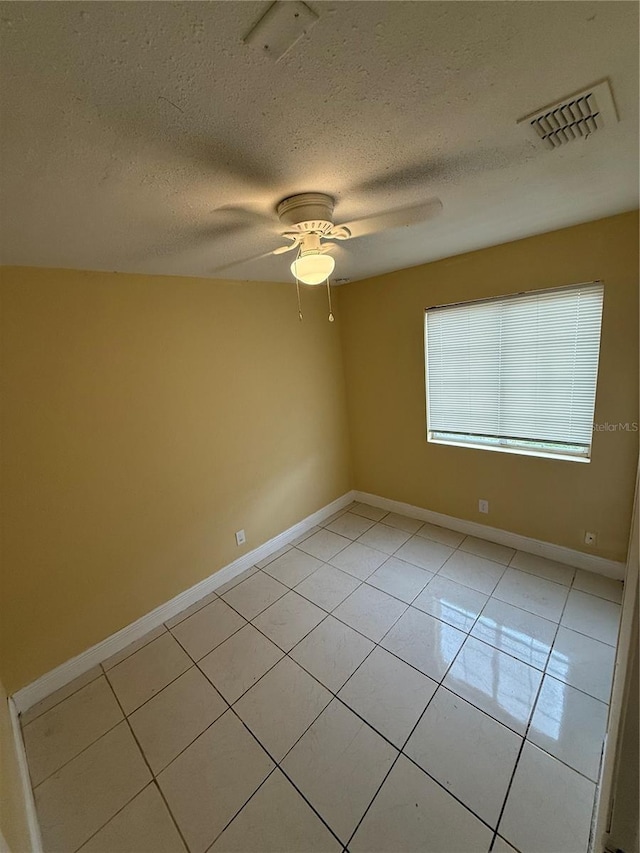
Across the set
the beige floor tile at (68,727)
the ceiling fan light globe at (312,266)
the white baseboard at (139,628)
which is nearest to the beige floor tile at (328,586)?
the white baseboard at (139,628)

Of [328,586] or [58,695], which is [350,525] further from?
[58,695]

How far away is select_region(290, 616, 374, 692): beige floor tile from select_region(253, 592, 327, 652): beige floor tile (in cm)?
6

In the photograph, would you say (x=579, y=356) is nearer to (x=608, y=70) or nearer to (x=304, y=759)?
(x=608, y=70)

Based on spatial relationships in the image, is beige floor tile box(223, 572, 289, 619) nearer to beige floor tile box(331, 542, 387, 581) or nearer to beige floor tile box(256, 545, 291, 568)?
beige floor tile box(256, 545, 291, 568)

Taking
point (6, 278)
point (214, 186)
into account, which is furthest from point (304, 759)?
point (6, 278)

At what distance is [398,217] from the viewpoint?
51.8 inches

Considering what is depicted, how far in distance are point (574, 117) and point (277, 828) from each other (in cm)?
252

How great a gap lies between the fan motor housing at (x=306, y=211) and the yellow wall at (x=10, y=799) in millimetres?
1974

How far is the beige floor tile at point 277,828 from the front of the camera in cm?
117

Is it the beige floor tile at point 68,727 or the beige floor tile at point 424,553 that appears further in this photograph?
the beige floor tile at point 424,553

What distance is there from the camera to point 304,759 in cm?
142

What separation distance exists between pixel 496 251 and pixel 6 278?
9.37 feet

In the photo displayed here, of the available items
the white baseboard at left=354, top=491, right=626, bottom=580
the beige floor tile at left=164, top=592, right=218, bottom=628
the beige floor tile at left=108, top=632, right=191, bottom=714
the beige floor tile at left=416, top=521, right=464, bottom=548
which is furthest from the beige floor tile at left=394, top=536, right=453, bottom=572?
the beige floor tile at left=108, top=632, right=191, bottom=714

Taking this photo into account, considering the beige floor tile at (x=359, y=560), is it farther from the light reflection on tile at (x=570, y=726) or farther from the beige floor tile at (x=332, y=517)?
the light reflection on tile at (x=570, y=726)
